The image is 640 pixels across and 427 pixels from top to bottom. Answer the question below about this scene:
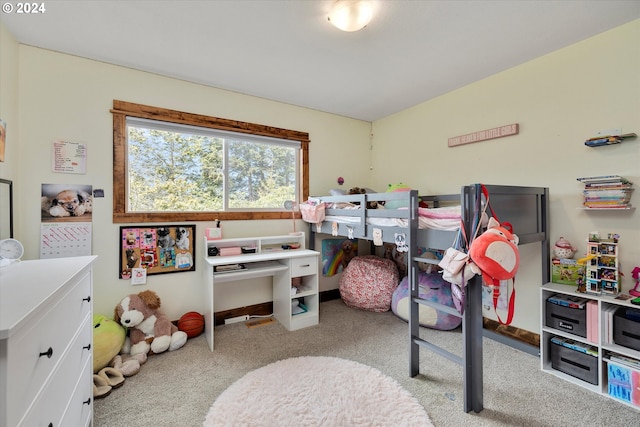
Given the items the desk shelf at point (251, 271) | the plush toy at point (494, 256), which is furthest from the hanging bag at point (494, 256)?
the desk shelf at point (251, 271)

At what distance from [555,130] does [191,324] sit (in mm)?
3527

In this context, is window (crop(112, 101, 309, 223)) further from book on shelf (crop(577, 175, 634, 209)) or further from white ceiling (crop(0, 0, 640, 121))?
book on shelf (crop(577, 175, 634, 209))

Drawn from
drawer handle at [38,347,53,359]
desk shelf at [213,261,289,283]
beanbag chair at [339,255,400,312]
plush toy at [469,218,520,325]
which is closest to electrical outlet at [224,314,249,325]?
desk shelf at [213,261,289,283]

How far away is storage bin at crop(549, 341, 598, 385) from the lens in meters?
1.85

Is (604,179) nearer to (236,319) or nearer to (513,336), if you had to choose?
(513,336)

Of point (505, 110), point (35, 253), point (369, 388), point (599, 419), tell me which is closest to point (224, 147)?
point (35, 253)

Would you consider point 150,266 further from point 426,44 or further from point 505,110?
point 505,110

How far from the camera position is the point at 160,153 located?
105 inches

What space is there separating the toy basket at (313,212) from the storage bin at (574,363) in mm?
2190

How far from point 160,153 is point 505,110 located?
3.25 meters

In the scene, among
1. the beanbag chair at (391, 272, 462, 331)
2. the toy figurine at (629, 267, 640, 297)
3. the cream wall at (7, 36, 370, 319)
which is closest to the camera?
the toy figurine at (629, 267, 640, 297)

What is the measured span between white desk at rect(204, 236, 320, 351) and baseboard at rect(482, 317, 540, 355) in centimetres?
166

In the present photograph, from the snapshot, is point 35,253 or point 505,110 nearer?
point 35,253

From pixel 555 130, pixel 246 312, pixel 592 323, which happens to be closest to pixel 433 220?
pixel 592 323
